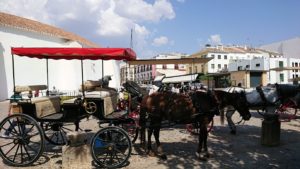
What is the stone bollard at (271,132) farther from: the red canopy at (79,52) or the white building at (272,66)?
the white building at (272,66)

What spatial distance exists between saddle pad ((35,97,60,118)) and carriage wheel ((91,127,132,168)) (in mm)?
1515

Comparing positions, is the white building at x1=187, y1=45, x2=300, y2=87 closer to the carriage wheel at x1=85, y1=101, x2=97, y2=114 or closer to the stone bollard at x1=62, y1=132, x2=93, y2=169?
the carriage wheel at x1=85, y1=101, x2=97, y2=114

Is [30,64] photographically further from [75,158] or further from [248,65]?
[248,65]

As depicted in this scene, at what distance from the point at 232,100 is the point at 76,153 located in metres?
3.68

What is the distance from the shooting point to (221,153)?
26.3 feet

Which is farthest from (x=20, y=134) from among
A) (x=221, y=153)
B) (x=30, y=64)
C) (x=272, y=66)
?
(x=272, y=66)

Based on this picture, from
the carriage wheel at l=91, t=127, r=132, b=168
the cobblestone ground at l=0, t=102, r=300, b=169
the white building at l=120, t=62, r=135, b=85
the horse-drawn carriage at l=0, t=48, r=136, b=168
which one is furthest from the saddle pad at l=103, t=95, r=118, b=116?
the white building at l=120, t=62, r=135, b=85

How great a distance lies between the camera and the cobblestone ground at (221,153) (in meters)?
7.07

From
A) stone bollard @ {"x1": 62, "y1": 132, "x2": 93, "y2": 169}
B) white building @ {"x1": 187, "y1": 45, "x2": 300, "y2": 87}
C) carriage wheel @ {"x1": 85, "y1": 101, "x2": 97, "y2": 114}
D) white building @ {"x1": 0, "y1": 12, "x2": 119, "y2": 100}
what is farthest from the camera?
white building @ {"x1": 187, "y1": 45, "x2": 300, "y2": 87}

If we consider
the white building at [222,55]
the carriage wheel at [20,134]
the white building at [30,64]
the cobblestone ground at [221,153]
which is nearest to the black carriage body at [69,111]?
the carriage wheel at [20,134]

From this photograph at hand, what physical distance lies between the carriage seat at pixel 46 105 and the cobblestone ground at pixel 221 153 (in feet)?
3.27

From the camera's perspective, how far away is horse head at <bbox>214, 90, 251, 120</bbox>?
7902 millimetres

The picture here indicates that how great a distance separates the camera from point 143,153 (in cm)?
804

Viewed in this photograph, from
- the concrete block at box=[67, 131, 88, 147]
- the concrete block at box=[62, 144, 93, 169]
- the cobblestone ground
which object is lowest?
the cobblestone ground
